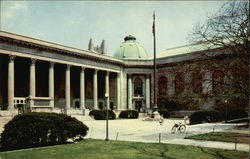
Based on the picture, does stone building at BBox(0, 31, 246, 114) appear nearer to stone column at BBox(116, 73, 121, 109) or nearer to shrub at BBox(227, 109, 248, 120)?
stone column at BBox(116, 73, 121, 109)

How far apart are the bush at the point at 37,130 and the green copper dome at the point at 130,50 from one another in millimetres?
56914

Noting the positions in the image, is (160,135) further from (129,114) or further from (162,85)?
(162,85)

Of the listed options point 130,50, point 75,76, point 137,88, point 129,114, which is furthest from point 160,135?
point 130,50

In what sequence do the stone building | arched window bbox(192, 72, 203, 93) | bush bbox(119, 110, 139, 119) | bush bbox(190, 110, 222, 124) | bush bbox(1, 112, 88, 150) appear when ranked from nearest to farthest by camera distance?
1. bush bbox(1, 112, 88, 150)
2. arched window bbox(192, 72, 203, 93)
3. bush bbox(190, 110, 222, 124)
4. the stone building
5. bush bbox(119, 110, 139, 119)

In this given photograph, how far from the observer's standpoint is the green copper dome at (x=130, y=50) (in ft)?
240

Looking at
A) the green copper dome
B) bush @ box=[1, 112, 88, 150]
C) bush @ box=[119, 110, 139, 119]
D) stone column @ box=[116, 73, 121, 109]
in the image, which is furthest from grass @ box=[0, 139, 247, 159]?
the green copper dome

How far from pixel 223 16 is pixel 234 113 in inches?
963

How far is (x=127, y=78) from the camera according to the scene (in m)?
64.8

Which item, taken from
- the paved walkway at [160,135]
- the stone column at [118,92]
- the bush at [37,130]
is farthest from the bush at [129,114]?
the bush at [37,130]

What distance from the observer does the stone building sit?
39.3m

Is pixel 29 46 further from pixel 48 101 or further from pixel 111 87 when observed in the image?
pixel 111 87

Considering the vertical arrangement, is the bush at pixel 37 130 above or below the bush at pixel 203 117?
above

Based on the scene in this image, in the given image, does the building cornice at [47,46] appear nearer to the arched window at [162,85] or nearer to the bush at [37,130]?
the arched window at [162,85]

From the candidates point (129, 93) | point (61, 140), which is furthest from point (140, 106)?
point (61, 140)
